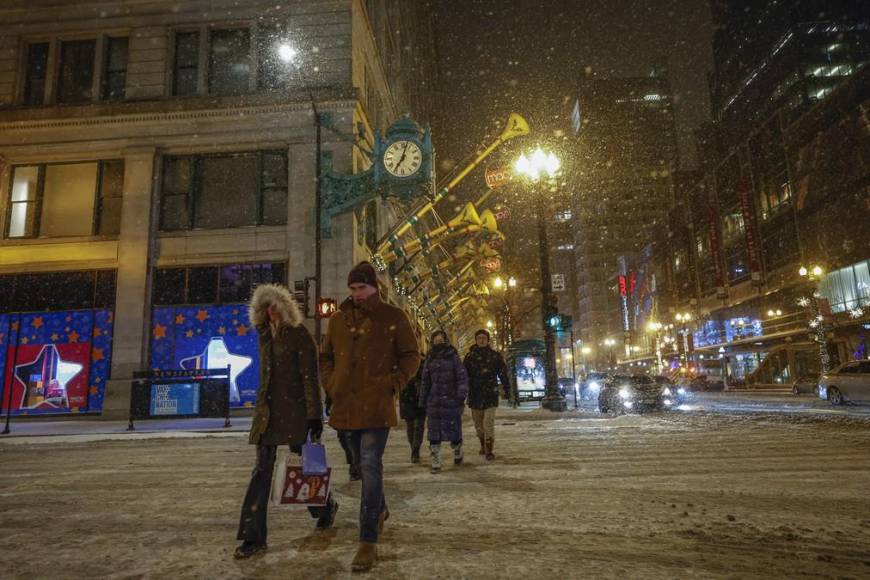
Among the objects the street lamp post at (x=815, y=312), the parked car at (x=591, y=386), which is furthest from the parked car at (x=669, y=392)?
the street lamp post at (x=815, y=312)

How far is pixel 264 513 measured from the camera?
4.08 metres

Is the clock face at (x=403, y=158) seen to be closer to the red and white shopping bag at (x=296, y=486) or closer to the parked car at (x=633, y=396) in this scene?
Answer: the parked car at (x=633, y=396)

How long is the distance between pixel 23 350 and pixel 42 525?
19105 mm

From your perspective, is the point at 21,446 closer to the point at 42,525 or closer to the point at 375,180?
the point at 42,525

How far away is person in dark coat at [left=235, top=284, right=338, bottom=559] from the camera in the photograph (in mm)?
4062

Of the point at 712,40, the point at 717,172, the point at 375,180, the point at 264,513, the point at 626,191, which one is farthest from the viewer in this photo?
the point at 626,191

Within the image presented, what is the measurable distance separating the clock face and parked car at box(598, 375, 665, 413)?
1065cm

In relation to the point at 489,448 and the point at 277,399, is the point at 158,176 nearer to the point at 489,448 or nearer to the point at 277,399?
the point at 489,448

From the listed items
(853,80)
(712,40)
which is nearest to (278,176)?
(853,80)

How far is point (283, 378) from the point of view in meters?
4.34

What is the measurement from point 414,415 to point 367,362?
5286 millimetres

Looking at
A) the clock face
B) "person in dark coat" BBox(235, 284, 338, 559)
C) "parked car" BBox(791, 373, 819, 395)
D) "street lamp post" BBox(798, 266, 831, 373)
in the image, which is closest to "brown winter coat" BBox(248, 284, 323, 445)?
"person in dark coat" BBox(235, 284, 338, 559)

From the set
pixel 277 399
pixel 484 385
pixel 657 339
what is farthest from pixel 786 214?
pixel 277 399

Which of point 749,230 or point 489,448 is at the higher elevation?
point 749,230
